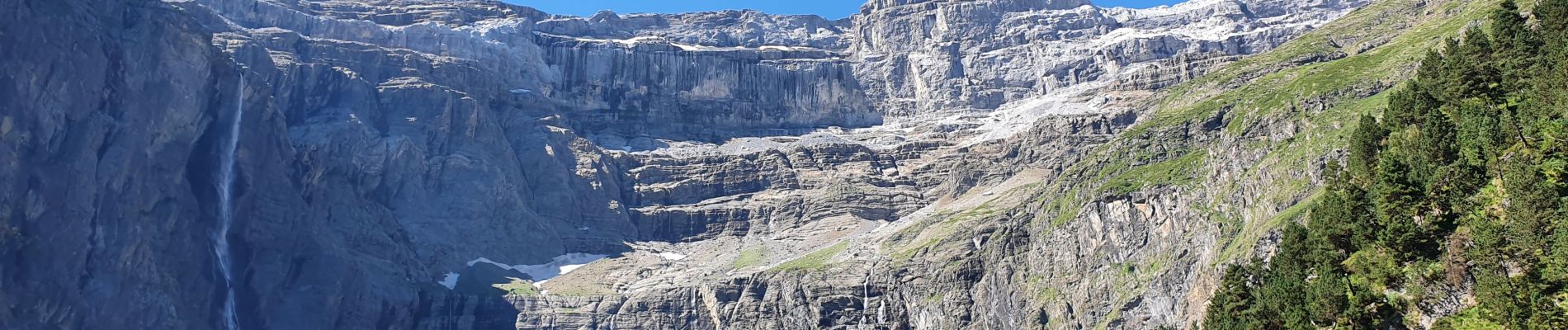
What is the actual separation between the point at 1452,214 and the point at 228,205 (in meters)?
156

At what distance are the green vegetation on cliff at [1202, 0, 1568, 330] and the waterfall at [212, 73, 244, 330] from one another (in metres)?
130

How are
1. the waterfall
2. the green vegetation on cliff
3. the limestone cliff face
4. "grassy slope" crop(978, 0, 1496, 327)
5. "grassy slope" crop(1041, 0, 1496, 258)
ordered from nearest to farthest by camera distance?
1. the green vegetation on cliff
2. "grassy slope" crop(978, 0, 1496, 327)
3. "grassy slope" crop(1041, 0, 1496, 258)
4. the limestone cliff face
5. the waterfall

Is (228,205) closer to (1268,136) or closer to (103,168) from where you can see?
(103,168)

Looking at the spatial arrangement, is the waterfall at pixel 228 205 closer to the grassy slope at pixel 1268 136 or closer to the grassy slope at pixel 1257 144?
the grassy slope at pixel 1257 144

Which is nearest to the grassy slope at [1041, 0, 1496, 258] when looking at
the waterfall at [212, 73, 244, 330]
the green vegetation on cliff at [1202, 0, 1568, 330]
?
the green vegetation on cliff at [1202, 0, 1568, 330]

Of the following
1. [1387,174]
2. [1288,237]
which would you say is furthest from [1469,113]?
[1288,237]

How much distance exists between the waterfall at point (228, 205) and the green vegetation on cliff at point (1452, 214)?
130 metres

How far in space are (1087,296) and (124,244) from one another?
112 metres

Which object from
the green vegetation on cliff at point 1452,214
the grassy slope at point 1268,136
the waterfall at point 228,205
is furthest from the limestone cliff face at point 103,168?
the green vegetation on cliff at point 1452,214

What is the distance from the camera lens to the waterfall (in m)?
178

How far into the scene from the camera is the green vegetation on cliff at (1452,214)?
62.5 meters

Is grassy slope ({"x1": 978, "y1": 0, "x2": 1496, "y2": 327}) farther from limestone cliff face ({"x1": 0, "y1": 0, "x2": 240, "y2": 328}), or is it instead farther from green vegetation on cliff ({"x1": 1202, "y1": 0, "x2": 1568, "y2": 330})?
limestone cliff face ({"x1": 0, "y1": 0, "x2": 240, "y2": 328})

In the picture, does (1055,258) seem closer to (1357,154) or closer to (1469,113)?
(1357,154)

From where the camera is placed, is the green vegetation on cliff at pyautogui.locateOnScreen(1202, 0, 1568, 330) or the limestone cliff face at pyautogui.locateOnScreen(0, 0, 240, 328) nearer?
the green vegetation on cliff at pyautogui.locateOnScreen(1202, 0, 1568, 330)
